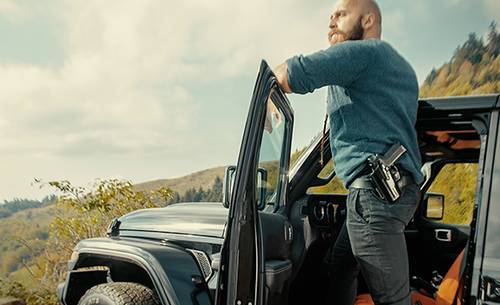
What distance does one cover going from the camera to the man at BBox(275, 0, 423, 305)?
214cm

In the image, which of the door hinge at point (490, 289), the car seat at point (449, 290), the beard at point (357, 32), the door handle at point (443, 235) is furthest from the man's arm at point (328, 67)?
the door handle at point (443, 235)

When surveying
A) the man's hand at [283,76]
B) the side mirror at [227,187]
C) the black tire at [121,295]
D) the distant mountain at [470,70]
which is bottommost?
the black tire at [121,295]

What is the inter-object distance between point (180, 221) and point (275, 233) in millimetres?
662

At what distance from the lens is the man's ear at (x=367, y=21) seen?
2.38 m

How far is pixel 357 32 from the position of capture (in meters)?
2.39

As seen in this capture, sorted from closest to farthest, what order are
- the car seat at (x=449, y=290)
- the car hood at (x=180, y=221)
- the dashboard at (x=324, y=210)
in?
the car seat at (x=449, y=290) < the car hood at (x=180, y=221) < the dashboard at (x=324, y=210)

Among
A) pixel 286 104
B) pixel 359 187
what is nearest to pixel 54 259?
pixel 286 104

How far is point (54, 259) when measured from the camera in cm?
993

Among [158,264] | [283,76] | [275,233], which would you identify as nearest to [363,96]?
[283,76]

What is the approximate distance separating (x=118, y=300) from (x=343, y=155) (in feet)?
4.64

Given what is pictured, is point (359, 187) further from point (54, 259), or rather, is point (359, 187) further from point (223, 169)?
point (54, 259)

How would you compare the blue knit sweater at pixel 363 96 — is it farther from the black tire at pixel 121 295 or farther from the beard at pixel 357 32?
the black tire at pixel 121 295

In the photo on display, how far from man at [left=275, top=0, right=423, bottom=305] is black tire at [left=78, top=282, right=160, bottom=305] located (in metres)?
1.16

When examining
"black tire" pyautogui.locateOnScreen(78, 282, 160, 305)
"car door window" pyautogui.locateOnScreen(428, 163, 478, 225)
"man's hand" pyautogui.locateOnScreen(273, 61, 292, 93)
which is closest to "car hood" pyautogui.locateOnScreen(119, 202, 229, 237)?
"black tire" pyautogui.locateOnScreen(78, 282, 160, 305)
